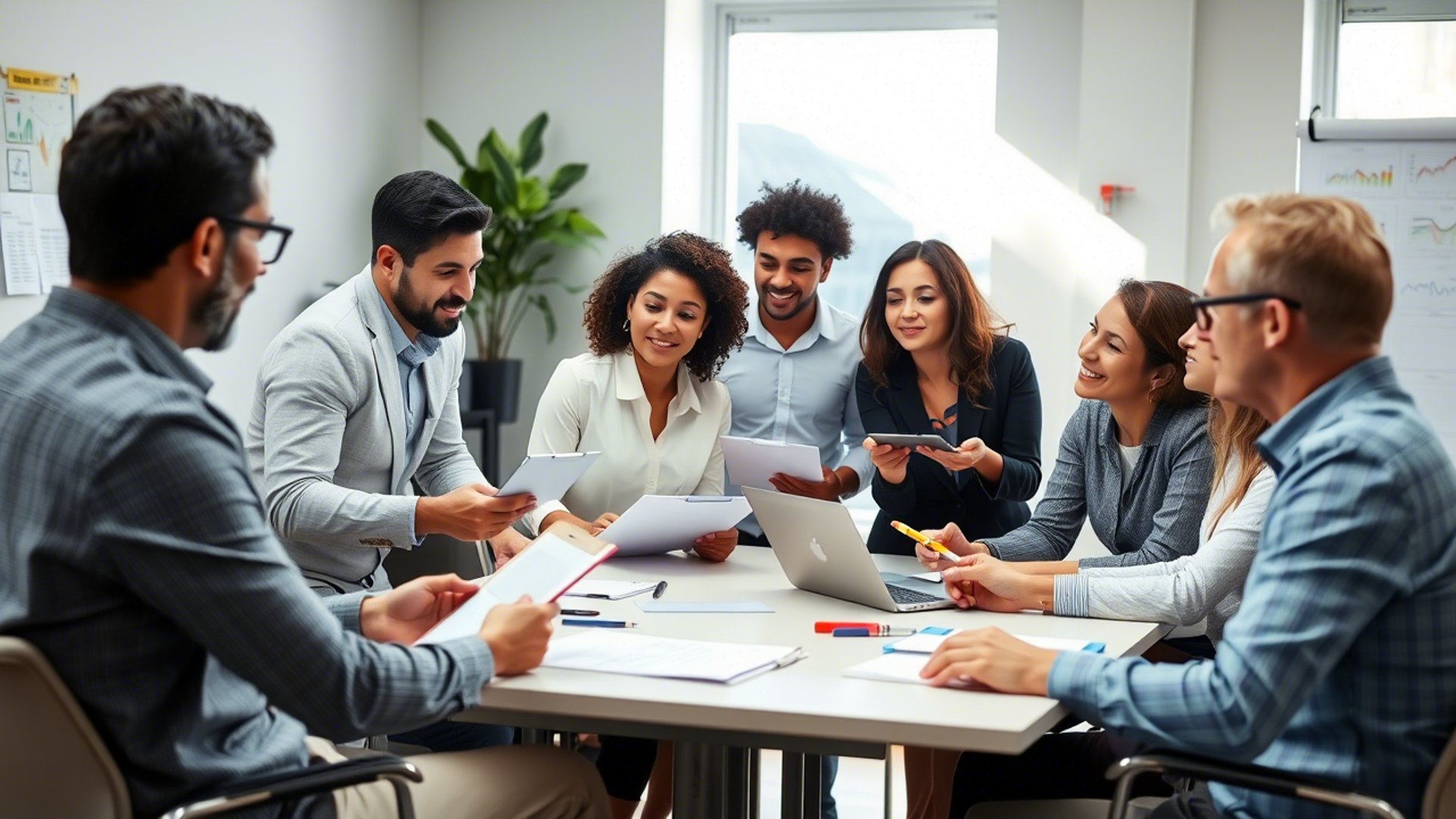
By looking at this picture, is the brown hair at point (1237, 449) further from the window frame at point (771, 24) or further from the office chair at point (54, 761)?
the window frame at point (771, 24)

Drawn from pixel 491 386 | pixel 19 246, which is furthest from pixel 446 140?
pixel 19 246

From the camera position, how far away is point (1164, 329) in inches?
104

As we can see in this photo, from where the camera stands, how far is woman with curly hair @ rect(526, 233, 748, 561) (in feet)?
10.2

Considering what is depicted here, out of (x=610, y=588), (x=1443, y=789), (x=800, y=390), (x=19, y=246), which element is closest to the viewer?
(x=1443, y=789)

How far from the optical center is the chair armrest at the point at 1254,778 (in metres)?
1.43

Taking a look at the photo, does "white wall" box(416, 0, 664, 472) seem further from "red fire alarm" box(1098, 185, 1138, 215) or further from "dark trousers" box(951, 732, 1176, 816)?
"dark trousers" box(951, 732, 1176, 816)

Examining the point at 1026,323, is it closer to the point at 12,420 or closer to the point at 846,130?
the point at 846,130

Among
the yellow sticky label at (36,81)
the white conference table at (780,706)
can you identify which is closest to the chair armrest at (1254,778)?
the white conference table at (780,706)

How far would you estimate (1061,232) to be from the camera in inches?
191

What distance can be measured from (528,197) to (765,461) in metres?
2.57

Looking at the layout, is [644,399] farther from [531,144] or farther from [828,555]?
[531,144]

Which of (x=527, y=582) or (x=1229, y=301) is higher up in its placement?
(x=1229, y=301)

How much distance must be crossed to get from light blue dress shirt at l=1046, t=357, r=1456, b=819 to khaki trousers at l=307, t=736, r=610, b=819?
0.77 m

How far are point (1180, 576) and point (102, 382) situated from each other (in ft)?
5.46
